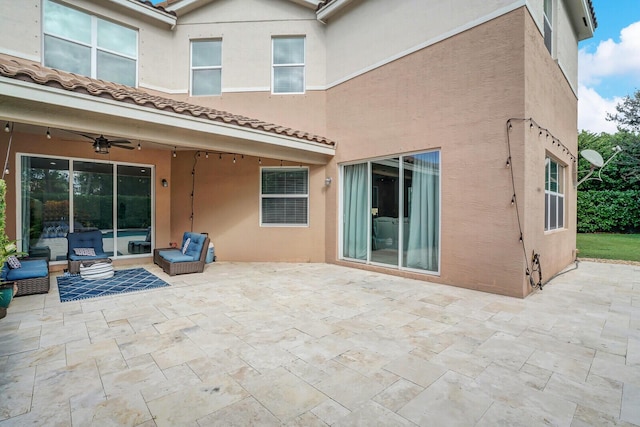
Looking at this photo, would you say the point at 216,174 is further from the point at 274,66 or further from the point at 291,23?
the point at 291,23

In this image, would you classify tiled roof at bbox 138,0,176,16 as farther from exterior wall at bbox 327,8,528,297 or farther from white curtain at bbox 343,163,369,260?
white curtain at bbox 343,163,369,260

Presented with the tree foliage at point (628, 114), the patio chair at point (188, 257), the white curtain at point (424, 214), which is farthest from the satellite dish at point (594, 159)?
the tree foliage at point (628, 114)

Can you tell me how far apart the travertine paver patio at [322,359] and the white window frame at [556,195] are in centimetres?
215

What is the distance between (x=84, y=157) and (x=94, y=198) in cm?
110

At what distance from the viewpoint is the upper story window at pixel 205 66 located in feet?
31.5

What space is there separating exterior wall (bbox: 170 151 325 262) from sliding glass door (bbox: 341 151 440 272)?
0.97m

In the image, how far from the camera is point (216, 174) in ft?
31.1

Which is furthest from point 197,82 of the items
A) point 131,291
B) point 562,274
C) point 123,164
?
point 562,274

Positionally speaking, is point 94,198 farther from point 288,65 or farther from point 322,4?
point 322,4

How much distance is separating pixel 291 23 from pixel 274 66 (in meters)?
1.32

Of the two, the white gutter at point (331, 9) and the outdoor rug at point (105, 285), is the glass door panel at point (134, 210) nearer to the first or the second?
the outdoor rug at point (105, 285)

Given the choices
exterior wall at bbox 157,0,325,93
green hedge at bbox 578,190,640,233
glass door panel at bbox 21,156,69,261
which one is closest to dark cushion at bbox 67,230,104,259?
glass door panel at bbox 21,156,69,261

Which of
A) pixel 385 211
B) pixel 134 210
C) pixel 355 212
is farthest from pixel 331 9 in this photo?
pixel 134 210

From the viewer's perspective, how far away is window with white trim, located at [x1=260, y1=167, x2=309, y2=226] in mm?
9297
